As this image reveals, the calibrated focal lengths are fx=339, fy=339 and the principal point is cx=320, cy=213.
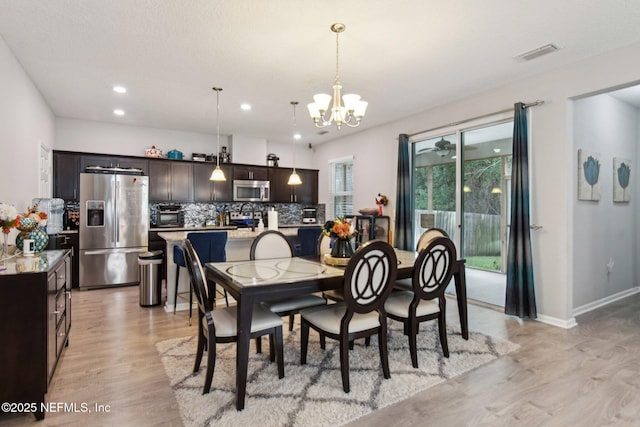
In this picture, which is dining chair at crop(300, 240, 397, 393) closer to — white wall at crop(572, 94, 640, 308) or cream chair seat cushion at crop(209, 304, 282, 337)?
cream chair seat cushion at crop(209, 304, 282, 337)

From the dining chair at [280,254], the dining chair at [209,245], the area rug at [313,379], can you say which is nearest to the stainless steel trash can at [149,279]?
the dining chair at [209,245]

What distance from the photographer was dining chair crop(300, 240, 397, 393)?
7.44ft

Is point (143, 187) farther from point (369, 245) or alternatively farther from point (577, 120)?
point (577, 120)

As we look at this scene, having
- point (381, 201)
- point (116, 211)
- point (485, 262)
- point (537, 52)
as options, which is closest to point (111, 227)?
point (116, 211)

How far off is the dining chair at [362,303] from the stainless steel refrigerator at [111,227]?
409cm

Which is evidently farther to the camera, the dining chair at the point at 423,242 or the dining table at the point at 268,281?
the dining chair at the point at 423,242

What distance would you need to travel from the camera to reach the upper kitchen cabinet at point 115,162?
5488mm

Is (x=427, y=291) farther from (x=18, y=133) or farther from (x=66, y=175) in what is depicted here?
(x=66, y=175)

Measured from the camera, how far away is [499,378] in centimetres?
248

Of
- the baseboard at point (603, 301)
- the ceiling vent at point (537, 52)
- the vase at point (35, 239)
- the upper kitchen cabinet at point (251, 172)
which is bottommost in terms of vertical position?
the baseboard at point (603, 301)

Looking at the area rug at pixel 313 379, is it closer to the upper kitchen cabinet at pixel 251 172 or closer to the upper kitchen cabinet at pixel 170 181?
the upper kitchen cabinet at pixel 170 181

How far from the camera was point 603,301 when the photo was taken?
13.8ft

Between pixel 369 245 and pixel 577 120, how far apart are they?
3.20 metres

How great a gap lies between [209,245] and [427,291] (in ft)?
8.06
